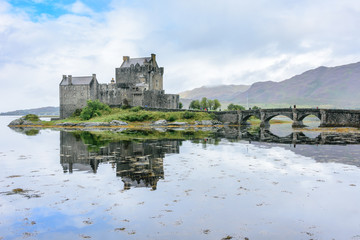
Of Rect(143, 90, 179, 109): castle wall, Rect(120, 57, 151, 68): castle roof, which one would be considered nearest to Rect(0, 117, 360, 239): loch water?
Rect(143, 90, 179, 109): castle wall

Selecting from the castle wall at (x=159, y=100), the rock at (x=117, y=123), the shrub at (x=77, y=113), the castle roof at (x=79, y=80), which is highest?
the castle roof at (x=79, y=80)

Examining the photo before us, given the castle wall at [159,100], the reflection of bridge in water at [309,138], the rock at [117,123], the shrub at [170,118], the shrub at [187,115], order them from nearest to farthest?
the reflection of bridge in water at [309,138], the rock at [117,123], the shrub at [170,118], the shrub at [187,115], the castle wall at [159,100]

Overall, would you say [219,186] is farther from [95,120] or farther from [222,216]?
[95,120]

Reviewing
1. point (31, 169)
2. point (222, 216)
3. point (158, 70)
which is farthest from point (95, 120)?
point (222, 216)

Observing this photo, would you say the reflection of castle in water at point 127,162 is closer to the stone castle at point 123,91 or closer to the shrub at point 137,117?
the shrub at point 137,117

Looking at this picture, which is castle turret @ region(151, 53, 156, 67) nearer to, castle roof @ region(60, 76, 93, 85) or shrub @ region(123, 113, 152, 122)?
castle roof @ region(60, 76, 93, 85)

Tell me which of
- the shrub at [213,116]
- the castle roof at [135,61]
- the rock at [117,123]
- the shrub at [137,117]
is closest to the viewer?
the rock at [117,123]

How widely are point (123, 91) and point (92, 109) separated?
31.6 ft

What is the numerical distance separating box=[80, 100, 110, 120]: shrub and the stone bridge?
1200 inches

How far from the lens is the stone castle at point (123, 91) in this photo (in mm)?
75688

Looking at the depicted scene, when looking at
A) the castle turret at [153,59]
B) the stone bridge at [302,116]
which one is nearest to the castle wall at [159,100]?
the castle turret at [153,59]

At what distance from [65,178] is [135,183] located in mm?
4244

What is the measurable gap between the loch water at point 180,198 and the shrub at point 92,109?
50.9m

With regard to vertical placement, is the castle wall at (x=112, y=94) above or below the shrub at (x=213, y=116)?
above
